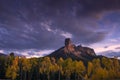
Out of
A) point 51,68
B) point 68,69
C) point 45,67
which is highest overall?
point 45,67

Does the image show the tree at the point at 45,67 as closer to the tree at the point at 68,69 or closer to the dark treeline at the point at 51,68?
the dark treeline at the point at 51,68

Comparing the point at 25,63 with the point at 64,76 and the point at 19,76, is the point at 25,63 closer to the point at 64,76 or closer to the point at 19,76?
the point at 19,76

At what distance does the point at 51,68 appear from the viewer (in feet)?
365

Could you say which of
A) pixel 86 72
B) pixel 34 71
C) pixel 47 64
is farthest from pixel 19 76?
pixel 86 72

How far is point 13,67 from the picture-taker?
106 metres

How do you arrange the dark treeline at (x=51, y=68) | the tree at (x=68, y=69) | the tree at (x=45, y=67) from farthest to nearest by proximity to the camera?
the tree at (x=45, y=67)
the tree at (x=68, y=69)
the dark treeline at (x=51, y=68)

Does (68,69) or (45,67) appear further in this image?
(45,67)

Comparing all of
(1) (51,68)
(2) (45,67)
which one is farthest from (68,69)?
(2) (45,67)

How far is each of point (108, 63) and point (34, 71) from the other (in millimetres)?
37578

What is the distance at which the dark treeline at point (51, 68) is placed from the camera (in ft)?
348

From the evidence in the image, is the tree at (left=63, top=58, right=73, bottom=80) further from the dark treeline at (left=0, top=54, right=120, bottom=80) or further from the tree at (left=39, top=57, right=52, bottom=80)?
the tree at (left=39, top=57, right=52, bottom=80)

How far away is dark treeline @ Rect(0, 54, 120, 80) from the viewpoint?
10594cm

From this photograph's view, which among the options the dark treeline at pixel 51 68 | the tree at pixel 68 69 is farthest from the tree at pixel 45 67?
the tree at pixel 68 69

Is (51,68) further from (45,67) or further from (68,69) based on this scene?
(68,69)
